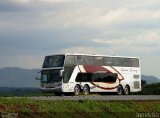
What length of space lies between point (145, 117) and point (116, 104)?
2478 mm

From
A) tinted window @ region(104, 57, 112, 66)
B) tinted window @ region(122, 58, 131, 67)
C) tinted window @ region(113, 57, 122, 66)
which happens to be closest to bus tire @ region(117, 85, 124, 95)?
tinted window @ region(122, 58, 131, 67)

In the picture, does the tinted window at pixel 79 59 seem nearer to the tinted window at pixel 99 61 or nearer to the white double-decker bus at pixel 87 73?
the white double-decker bus at pixel 87 73

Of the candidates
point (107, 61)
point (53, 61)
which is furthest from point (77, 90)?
point (107, 61)

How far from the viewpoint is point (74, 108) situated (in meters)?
24.6

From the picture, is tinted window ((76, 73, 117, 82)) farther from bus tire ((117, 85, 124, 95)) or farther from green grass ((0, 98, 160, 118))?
green grass ((0, 98, 160, 118))

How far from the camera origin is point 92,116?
2405cm

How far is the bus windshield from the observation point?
4487 centimetres

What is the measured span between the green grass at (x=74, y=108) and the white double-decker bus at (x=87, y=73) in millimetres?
15997

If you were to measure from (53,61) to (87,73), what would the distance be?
3.66m

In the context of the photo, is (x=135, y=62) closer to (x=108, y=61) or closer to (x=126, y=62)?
(x=126, y=62)

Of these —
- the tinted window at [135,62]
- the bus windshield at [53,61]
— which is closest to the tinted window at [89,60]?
the bus windshield at [53,61]

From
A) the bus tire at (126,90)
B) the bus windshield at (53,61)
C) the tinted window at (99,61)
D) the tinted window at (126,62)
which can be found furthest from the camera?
the bus tire at (126,90)

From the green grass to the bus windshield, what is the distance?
1587cm

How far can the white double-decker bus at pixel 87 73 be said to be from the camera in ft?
148
